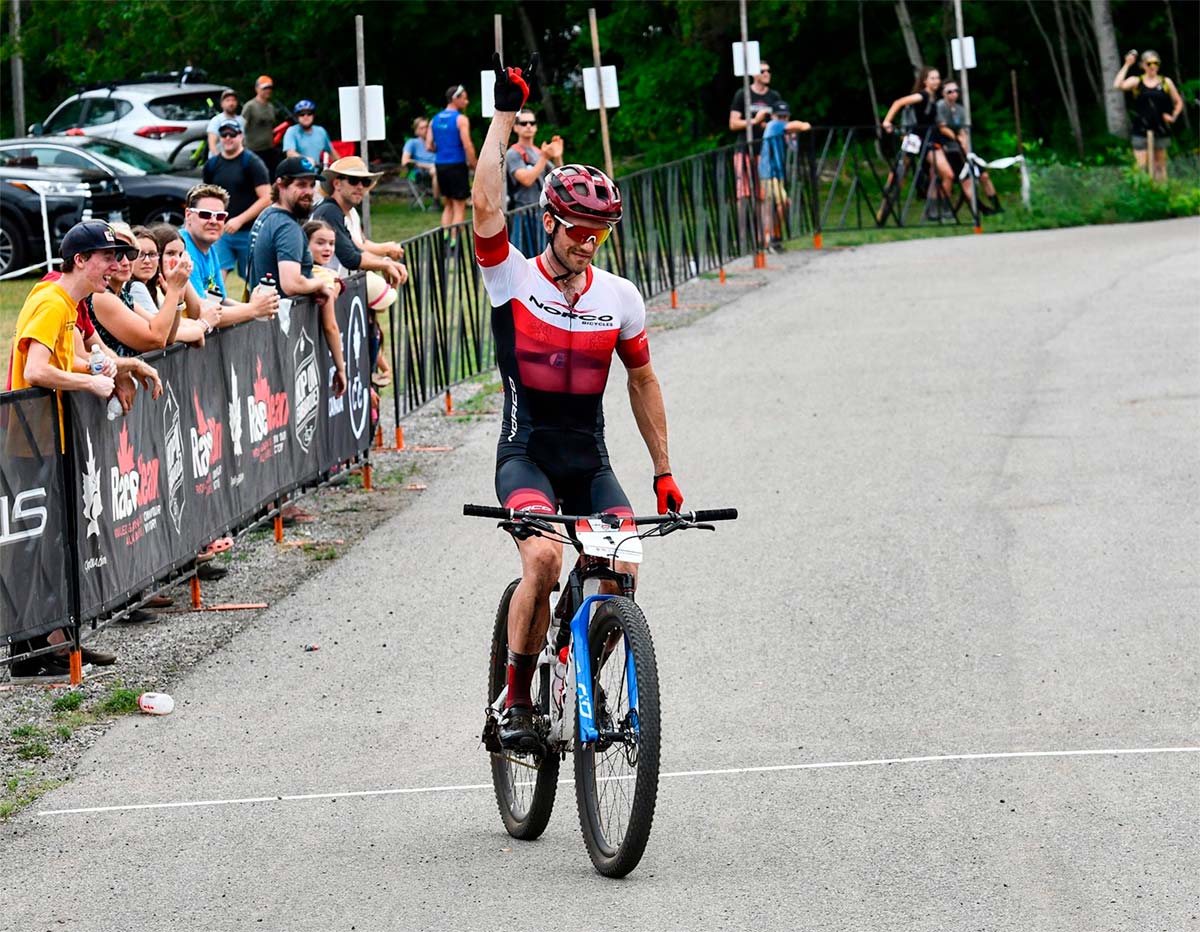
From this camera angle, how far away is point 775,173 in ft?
82.3

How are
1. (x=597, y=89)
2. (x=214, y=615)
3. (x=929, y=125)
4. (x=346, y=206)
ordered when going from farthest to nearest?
(x=929, y=125), (x=597, y=89), (x=346, y=206), (x=214, y=615)

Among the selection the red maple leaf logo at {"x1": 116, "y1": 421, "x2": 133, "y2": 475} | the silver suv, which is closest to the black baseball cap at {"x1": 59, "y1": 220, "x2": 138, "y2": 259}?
the red maple leaf logo at {"x1": 116, "y1": 421, "x2": 133, "y2": 475}

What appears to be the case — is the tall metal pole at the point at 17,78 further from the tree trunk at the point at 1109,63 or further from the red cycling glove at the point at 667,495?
the red cycling glove at the point at 667,495

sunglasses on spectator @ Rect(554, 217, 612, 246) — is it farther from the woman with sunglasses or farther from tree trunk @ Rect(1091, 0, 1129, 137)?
tree trunk @ Rect(1091, 0, 1129, 137)

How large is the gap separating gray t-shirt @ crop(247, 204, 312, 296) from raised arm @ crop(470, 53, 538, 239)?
5880 millimetres

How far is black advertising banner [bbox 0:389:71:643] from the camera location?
27.4 ft

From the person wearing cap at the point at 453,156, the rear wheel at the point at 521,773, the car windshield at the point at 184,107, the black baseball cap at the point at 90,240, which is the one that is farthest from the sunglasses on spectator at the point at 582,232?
the car windshield at the point at 184,107

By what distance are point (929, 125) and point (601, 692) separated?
21835 millimetres

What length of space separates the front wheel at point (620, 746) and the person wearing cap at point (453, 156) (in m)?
19.5

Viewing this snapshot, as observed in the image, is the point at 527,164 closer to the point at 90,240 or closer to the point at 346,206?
the point at 346,206

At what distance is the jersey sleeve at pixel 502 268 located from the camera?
22.2ft

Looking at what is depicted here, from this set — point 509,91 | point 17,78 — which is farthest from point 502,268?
point 17,78

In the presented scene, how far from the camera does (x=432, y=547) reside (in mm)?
11836

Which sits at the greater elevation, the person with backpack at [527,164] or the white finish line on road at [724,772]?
the person with backpack at [527,164]
